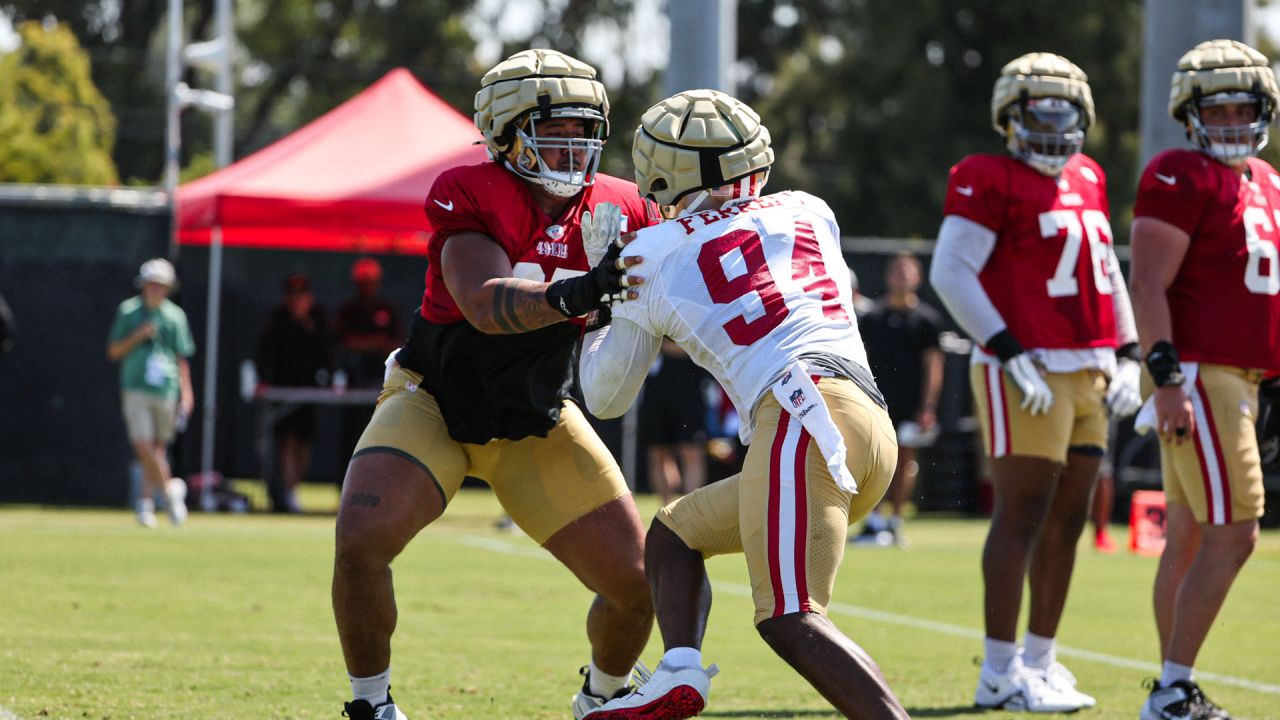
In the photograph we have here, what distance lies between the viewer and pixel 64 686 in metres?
5.93

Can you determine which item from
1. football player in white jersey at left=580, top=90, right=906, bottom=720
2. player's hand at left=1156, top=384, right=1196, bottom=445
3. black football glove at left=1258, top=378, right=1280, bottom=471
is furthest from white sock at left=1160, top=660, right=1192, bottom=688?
football player in white jersey at left=580, top=90, right=906, bottom=720

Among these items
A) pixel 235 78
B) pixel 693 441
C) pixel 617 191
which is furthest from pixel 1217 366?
pixel 235 78

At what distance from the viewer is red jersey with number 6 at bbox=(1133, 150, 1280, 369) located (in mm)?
6027

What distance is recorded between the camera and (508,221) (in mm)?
5082

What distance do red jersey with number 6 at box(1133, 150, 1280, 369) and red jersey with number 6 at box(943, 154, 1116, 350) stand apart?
15.6 inches

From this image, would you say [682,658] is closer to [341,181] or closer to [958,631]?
[958,631]

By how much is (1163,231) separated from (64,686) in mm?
3937

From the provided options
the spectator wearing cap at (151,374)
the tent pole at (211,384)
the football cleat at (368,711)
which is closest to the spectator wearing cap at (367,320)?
the tent pole at (211,384)

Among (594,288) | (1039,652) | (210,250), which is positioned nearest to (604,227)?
(594,288)

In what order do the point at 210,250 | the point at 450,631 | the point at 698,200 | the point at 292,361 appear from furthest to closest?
the point at 210,250 → the point at 292,361 → the point at 450,631 → the point at 698,200

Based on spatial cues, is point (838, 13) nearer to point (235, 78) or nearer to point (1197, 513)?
point (235, 78)

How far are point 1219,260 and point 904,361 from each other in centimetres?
809

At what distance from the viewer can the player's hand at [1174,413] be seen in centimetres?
593

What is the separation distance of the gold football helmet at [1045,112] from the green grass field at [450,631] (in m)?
1.98
